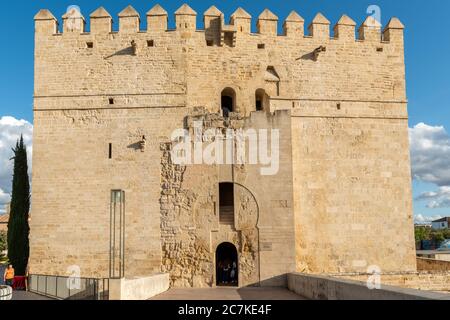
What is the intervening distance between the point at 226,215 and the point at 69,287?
189 inches

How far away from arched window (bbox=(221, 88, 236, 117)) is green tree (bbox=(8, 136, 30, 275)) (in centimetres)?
783

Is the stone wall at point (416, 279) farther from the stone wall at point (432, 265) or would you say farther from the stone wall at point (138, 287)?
the stone wall at point (138, 287)

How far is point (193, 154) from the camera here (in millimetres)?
14094

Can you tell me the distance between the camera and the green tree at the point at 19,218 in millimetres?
16828

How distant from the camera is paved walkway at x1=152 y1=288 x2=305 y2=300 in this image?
10.8 metres

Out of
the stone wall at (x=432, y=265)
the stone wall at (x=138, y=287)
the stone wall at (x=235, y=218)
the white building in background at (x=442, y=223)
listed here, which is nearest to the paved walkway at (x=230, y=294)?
the stone wall at (x=138, y=287)

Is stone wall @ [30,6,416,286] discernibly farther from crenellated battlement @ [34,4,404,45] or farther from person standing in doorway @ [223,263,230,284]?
person standing in doorway @ [223,263,230,284]

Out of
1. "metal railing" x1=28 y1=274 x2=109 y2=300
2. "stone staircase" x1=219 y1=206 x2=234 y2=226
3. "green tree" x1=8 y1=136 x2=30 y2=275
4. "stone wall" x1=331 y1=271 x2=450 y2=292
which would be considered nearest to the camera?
"metal railing" x1=28 y1=274 x2=109 y2=300

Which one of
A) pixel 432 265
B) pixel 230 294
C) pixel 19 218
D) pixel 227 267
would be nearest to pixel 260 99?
pixel 227 267

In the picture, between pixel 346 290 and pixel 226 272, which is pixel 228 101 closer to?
pixel 226 272

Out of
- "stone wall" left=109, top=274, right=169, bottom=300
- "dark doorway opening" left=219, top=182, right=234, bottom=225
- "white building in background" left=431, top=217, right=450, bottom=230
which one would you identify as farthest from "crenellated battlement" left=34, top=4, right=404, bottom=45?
"white building in background" left=431, top=217, right=450, bottom=230

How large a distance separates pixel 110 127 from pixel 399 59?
9.44 metres

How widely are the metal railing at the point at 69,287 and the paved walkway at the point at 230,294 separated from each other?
1.51 metres
